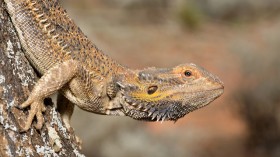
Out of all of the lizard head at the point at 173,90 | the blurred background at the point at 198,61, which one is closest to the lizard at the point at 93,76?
the lizard head at the point at 173,90

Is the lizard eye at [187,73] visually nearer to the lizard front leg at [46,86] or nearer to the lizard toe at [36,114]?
the lizard front leg at [46,86]

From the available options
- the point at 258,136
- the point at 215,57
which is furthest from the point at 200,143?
the point at 215,57

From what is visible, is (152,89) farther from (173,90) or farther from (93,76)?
(93,76)

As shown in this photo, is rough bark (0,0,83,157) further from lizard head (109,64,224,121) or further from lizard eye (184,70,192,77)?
lizard eye (184,70,192,77)

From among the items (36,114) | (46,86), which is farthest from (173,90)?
(36,114)

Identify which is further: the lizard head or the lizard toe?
the lizard head

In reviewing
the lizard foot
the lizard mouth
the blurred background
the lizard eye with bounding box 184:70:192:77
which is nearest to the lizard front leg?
the lizard foot

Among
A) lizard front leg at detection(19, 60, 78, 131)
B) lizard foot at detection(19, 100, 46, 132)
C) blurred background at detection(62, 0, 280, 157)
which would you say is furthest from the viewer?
blurred background at detection(62, 0, 280, 157)
